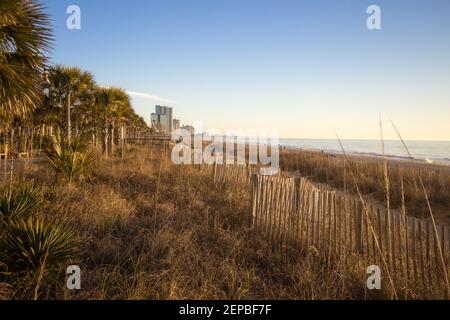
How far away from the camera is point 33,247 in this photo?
314cm

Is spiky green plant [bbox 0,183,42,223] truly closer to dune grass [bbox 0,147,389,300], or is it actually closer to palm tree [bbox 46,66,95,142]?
dune grass [bbox 0,147,389,300]

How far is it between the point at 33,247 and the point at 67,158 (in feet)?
17.7

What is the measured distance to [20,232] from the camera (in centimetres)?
324

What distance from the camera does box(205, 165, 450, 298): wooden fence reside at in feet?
10.9

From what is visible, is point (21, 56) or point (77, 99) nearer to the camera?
point (21, 56)

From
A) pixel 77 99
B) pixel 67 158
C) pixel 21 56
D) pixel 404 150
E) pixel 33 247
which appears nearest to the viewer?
pixel 33 247

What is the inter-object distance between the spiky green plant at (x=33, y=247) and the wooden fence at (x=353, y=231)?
3197 millimetres

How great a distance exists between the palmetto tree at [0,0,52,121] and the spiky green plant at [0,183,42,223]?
1.67m

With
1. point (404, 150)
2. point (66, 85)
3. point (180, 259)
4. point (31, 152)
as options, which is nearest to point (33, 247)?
point (180, 259)

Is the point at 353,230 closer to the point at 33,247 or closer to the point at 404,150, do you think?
the point at 33,247

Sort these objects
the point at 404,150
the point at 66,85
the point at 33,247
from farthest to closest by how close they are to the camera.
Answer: the point at 404,150 < the point at 66,85 < the point at 33,247
